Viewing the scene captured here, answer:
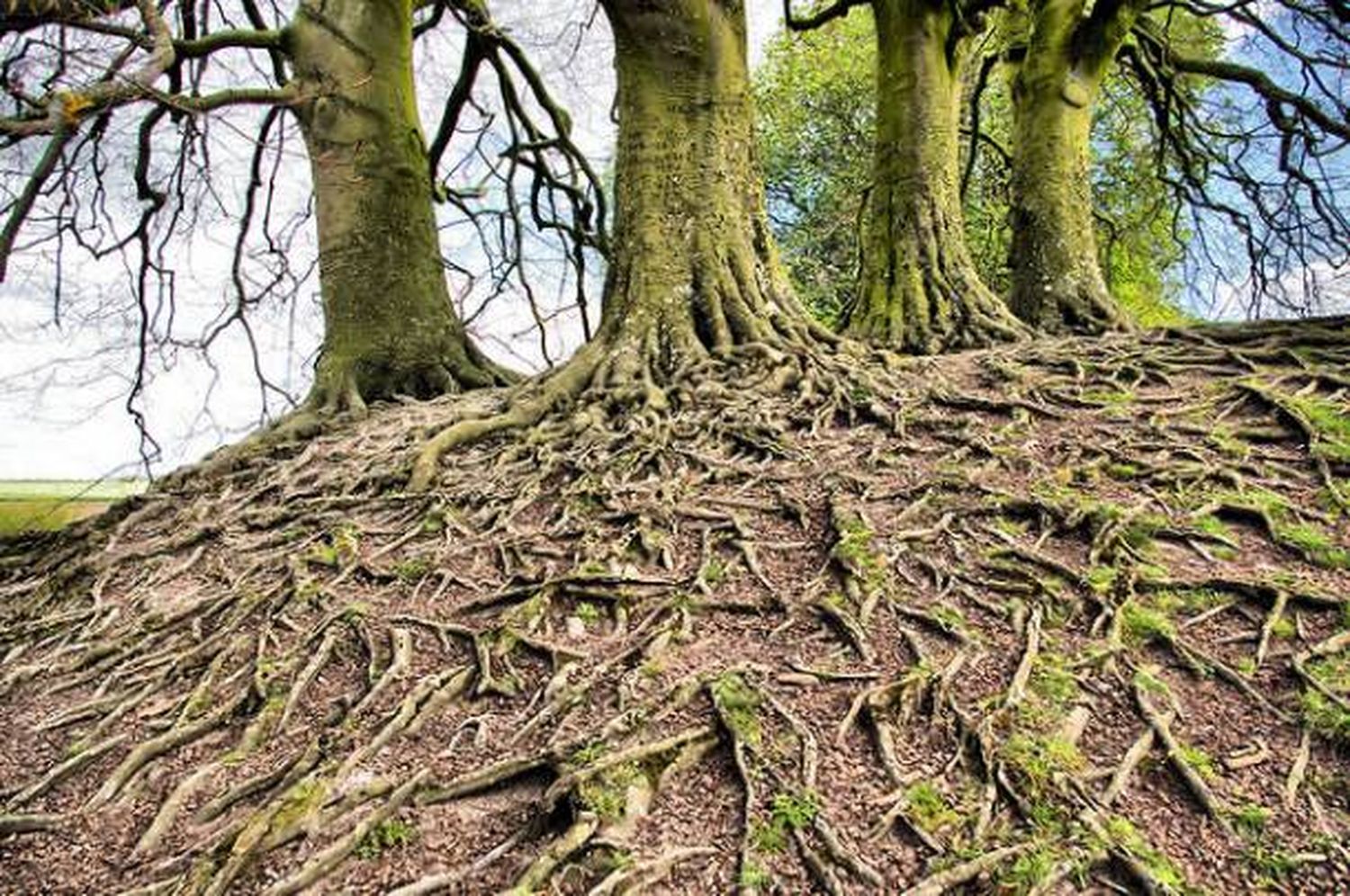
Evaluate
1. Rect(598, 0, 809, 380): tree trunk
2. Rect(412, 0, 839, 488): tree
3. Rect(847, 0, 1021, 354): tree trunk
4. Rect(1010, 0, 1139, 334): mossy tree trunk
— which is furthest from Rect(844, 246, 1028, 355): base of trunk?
Rect(598, 0, 809, 380): tree trunk

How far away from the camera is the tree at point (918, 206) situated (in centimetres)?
624

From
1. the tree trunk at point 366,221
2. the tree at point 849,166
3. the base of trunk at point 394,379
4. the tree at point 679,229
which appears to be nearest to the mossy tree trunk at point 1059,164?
the tree at point 679,229

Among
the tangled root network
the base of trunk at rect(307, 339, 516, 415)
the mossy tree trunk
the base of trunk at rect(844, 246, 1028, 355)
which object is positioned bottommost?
the tangled root network

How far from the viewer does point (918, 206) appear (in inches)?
256

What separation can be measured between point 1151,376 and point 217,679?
447cm

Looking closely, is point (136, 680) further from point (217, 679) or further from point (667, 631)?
point (667, 631)

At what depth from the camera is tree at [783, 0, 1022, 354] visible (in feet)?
20.5

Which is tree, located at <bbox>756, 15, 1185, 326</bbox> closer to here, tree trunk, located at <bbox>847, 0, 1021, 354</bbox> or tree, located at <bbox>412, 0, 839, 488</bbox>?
tree trunk, located at <bbox>847, 0, 1021, 354</bbox>

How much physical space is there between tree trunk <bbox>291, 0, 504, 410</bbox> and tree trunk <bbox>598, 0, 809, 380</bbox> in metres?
1.89

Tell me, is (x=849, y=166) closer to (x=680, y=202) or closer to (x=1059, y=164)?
(x=1059, y=164)

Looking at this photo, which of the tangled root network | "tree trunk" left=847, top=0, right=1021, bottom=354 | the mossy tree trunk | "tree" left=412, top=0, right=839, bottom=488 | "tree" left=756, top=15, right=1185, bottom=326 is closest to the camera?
the tangled root network

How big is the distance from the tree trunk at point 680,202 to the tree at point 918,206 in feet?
4.42

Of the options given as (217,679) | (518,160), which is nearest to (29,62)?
(217,679)

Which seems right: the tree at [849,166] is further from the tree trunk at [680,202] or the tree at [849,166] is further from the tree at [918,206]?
the tree trunk at [680,202]
